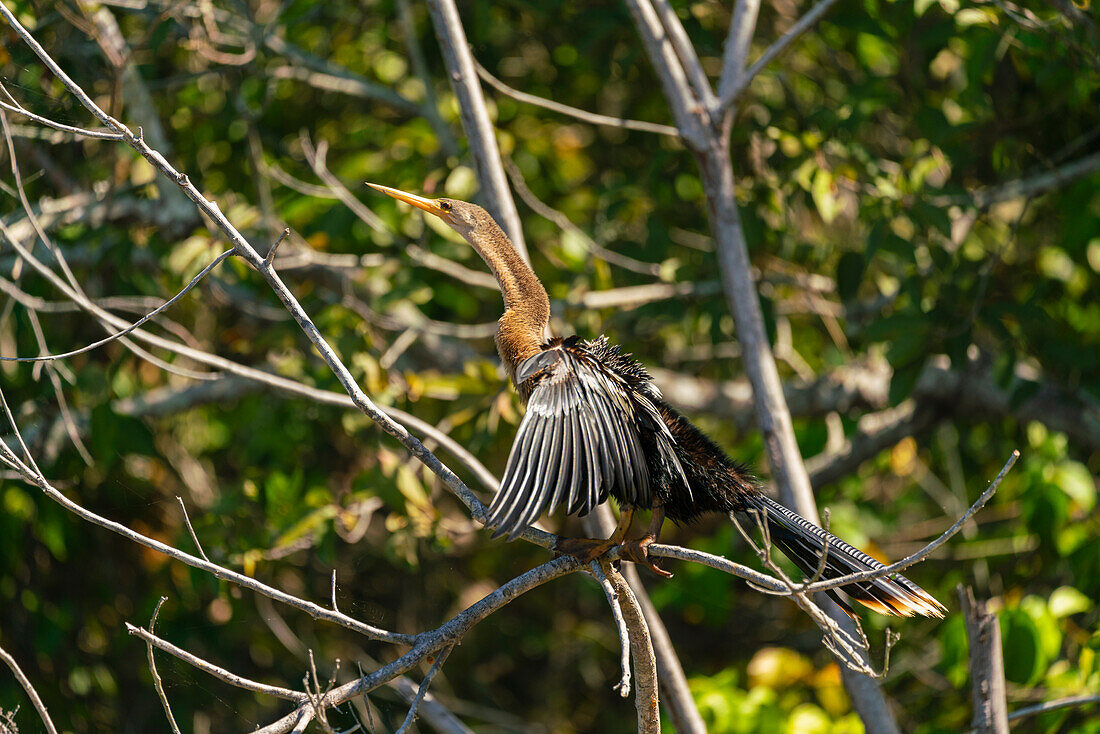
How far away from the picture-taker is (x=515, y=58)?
4758 millimetres

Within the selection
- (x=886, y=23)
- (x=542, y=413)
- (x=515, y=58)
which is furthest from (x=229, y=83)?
(x=542, y=413)

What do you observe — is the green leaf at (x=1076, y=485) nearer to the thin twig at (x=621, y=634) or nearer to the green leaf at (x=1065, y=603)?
the green leaf at (x=1065, y=603)

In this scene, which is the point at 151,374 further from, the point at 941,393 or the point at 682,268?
the point at 941,393

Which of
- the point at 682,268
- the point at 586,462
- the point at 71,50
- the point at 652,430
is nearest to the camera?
the point at 586,462

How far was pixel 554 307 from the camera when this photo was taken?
3465 mm

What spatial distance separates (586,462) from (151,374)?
3710 millimetres

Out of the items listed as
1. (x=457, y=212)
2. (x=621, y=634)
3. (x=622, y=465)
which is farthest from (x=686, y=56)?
(x=621, y=634)

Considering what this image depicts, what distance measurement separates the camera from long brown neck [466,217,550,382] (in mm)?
2250

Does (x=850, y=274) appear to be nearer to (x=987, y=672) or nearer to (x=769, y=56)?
(x=769, y=56)

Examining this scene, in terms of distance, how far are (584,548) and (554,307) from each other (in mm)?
1666

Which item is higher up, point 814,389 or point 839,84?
point 839,84

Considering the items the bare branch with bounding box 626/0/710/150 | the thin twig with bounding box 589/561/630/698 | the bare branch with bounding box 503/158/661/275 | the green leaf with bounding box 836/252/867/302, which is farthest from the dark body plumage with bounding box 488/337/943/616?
the green leaf with bounding box 836/252/867/302

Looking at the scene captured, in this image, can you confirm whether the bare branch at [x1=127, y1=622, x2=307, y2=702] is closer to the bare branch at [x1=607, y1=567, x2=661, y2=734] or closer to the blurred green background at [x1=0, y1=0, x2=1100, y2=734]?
the bare branch at [x1=607, y1=567, x2=661, y2=734]

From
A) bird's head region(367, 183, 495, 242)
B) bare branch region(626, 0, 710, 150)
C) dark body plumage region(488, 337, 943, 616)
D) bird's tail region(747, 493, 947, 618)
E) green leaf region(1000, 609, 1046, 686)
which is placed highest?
bare branch region(626, 0, 710, 150)
